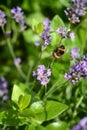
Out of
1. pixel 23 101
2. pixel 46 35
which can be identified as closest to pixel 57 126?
pixel 23 101

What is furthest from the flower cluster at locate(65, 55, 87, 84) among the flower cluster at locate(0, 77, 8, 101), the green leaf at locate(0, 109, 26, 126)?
the flower cluster at locate(0, 77, 8, 101)

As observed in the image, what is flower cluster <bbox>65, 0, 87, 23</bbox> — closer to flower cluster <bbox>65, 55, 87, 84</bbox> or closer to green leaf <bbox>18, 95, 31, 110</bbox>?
flower cluster <bbox>65, 55, 87, 84</bbox>

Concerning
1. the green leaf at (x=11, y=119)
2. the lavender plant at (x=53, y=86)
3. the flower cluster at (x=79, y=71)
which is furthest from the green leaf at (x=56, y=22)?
the green leaf at (x=11, y=119)

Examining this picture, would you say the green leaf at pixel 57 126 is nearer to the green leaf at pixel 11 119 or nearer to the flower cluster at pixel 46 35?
the green leaf at pixel 11 119

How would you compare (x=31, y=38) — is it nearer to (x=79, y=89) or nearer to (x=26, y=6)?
(x=26, y=6)

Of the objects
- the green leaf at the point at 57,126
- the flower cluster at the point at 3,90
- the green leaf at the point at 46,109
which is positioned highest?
the green leaf at the point at 46,109
